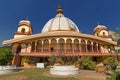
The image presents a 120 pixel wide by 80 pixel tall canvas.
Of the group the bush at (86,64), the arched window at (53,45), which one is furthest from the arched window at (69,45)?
the bush at (86,64)

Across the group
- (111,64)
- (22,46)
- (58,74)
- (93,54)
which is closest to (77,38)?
(93,54)

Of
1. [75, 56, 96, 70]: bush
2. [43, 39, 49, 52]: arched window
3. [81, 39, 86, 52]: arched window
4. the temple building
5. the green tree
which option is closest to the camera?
the green tree

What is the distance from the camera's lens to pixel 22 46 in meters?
38.7

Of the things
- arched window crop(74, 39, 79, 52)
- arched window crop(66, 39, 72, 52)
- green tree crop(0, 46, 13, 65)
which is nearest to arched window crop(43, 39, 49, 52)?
arched window crop(66, 39, 72, 52)

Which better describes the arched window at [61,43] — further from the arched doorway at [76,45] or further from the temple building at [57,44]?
the arched doorway at [76,45]

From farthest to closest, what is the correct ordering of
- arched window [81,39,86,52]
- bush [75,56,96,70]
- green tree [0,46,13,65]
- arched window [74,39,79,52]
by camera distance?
1. arched window [81,39,86,52]
2. arched window [74,39,79,52]
3. bush [75,56,96,70]
4. green tree [0,46,13,65]

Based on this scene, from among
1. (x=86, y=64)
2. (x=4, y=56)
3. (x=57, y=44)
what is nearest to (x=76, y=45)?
(x=57, y=44)

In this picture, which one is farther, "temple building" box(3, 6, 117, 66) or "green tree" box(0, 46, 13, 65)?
"temple building" box(3, 6, 117, 66)

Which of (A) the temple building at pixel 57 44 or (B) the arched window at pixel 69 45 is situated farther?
(B) the arched window at pixel 69 45

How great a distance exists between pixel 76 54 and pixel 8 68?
18.0 metres

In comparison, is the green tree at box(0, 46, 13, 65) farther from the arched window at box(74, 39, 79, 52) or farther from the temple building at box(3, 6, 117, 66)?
the arched window at box(74, 39, 79, 52)

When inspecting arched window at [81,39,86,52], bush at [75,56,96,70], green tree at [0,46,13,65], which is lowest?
bush at [75,56,96,70]

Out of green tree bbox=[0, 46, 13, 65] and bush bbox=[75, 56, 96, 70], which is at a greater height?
green tree bbox=[0, 46, 13, 65]

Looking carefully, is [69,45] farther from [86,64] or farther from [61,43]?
[86,64]
